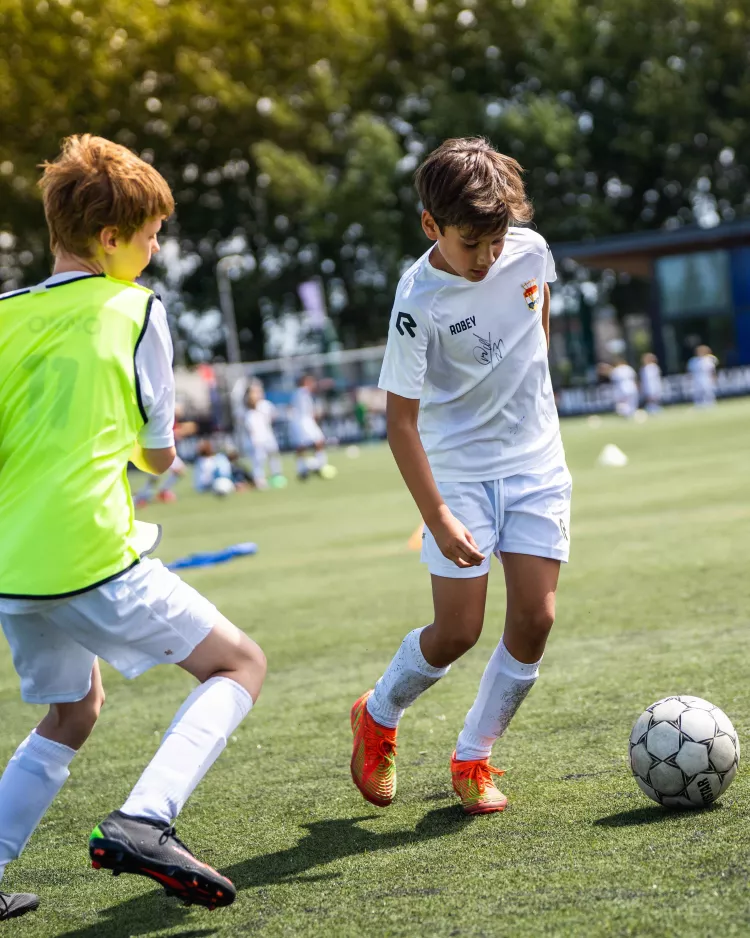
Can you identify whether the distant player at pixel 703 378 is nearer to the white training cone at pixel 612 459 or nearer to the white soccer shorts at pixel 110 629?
the white training cone at pixel 612 459

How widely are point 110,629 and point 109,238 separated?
0.98m

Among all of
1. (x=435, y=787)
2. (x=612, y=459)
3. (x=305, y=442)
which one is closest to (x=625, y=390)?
(x=305, y=442)

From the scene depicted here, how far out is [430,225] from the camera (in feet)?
12.6

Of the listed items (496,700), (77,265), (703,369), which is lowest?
(703,369)

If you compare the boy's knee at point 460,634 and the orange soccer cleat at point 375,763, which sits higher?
the boy's knee at point 460,634

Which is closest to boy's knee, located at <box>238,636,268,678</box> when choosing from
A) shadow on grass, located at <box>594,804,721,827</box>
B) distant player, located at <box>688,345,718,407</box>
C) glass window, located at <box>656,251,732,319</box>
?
shadow on grass, located at <box>594,804,721,827</box>

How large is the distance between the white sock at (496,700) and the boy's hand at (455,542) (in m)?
0.54

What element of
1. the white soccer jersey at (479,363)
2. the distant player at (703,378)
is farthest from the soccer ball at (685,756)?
the distant player at (703,378)

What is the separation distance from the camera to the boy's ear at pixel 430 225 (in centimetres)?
380

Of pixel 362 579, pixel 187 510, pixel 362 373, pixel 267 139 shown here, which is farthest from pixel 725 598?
pixel 267 139

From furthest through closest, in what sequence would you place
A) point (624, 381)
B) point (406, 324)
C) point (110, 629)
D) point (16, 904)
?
point (624, 381) → point (406, 324) → point (16, 904) → point (110, 629)

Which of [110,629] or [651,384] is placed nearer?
[110,629]

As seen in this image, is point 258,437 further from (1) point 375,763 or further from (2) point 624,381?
(1) point 375,763

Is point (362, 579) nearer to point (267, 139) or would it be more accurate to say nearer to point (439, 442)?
point (439, 442)
